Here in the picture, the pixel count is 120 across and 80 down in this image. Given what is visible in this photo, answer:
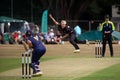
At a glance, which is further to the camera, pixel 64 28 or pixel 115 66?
pixel 64 28

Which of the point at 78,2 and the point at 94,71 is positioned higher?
the point at 78,2

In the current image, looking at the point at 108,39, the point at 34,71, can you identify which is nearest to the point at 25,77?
the point at 34,71

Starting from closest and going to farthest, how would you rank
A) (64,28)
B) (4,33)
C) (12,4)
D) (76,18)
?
(64,28), (4,33), (12,4), (76,18)

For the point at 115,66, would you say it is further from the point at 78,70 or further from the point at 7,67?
the point at 7,67

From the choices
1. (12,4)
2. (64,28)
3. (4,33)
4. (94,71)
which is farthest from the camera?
(12,4)

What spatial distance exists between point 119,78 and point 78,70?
10.4 ft

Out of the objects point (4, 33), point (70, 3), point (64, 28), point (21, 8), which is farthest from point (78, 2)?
point (64, 28)

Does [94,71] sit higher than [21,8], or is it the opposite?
[21,8]

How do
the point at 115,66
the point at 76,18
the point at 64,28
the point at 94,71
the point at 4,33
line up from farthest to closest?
the point at 76,18
the point at 4,33
the point at 64,28
the point at 115,66
the point at 94,71

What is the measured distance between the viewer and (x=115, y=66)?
69.2 ft

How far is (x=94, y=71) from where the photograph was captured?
19.0 m

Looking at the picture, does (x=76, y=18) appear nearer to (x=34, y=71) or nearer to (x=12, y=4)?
(x=12, y=4)

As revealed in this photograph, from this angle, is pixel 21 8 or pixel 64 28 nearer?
pixel 64 28

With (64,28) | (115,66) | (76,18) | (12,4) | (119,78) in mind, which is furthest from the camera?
(76,18)
